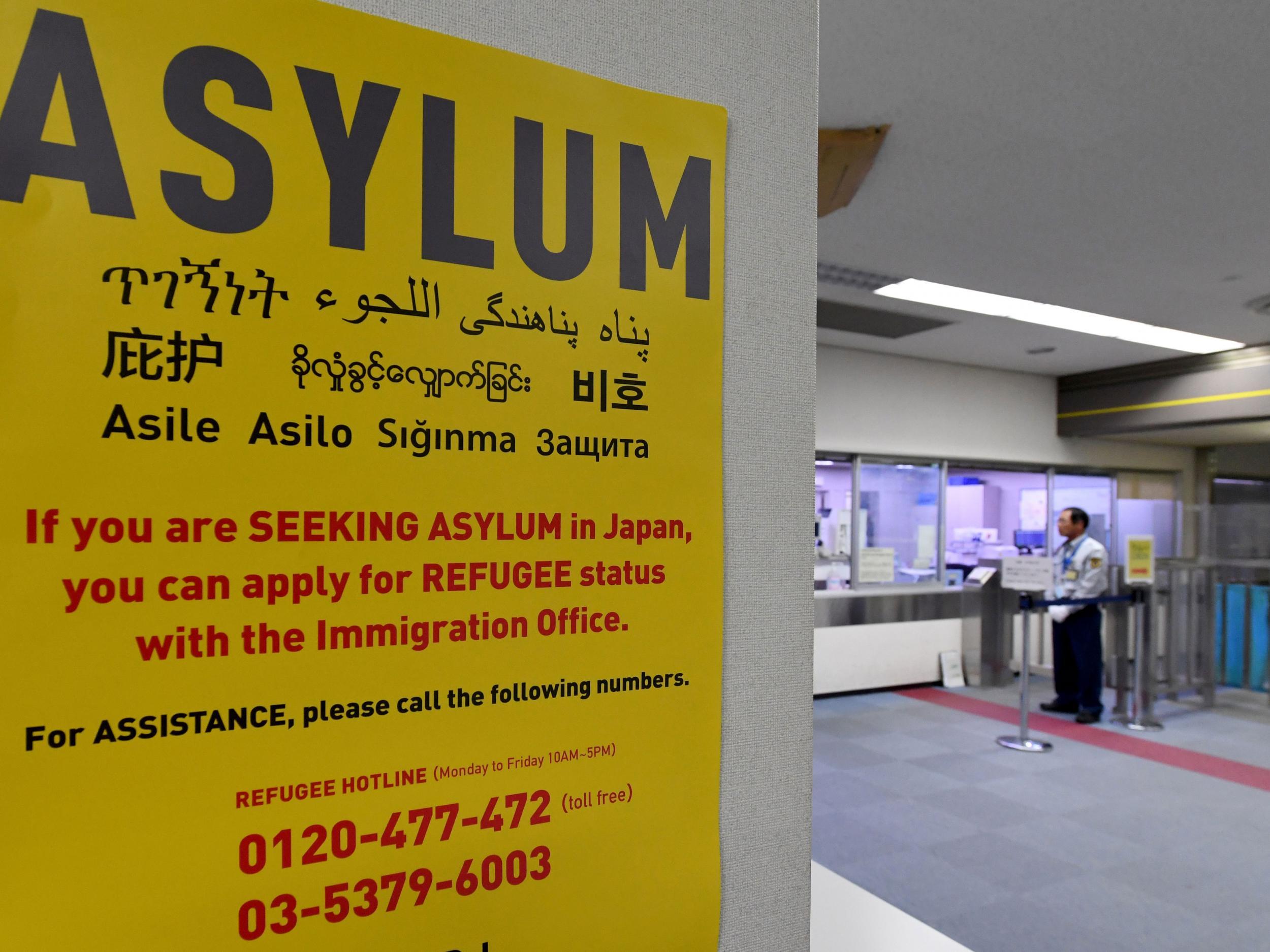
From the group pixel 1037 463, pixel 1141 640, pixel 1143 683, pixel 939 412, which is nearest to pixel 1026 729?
pixel 1143 683

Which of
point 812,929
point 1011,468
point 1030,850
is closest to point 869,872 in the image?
point 1030,850

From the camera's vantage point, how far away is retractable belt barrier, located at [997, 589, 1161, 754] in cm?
541

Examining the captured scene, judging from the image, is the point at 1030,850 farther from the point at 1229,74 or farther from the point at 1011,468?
the point at 1011,468

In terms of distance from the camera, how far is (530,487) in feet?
2.74

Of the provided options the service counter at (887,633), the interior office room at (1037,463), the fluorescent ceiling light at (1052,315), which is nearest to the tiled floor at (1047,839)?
the interior office room at (1037,463)

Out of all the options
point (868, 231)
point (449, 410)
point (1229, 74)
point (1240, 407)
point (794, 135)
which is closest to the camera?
point (449, 410)

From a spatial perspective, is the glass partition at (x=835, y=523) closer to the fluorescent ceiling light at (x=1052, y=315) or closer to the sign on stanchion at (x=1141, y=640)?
the fluorescent ceiling light at (x=1052, y=315)

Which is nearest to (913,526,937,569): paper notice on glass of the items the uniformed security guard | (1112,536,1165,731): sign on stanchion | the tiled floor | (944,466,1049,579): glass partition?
(944,466,1049,579): glass partition

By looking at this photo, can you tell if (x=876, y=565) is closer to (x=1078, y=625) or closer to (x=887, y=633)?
(x=887, y=633)

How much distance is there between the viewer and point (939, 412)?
25.1ft

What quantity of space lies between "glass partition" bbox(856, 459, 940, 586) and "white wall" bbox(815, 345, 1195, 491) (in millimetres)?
251

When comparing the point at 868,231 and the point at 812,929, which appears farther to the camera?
the point at 868,231

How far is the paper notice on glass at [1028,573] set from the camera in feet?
18.6

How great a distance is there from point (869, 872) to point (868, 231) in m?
3.21
